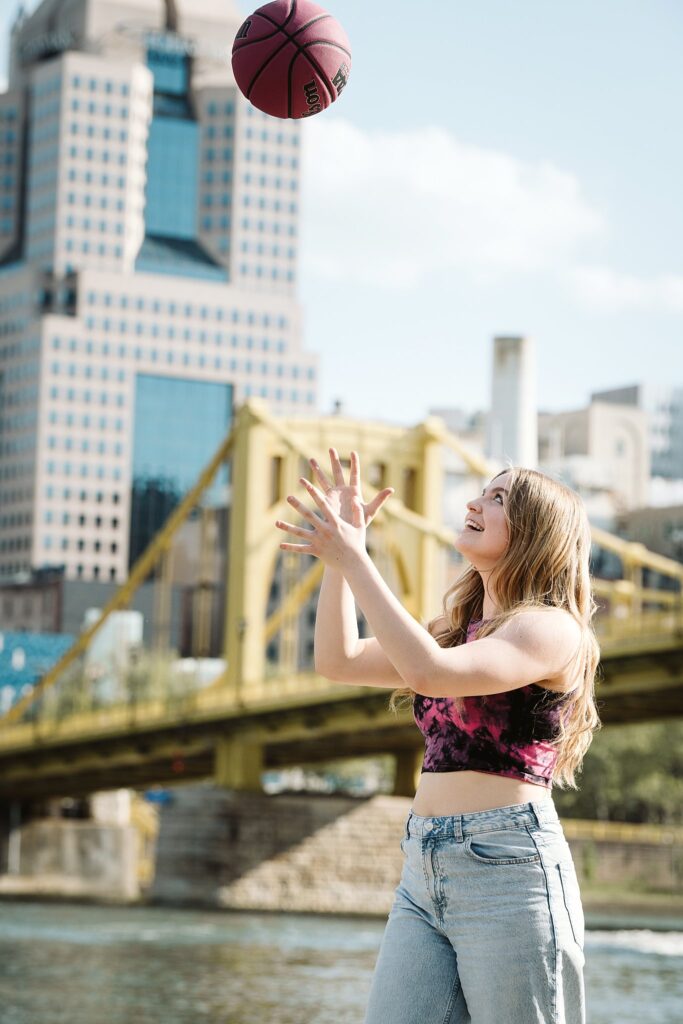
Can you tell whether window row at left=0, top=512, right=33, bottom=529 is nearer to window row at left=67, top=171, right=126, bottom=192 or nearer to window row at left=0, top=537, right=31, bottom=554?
window row at left=0, top=537, right=31, bottom=554

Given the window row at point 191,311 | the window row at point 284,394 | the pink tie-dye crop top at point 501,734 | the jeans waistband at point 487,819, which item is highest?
the window row at point 191,311

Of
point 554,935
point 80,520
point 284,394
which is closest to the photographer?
point 554,935

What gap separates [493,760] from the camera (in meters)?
4.94

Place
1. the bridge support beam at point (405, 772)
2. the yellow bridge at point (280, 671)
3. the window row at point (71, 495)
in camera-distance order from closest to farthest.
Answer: the yellow bridge at point (280, 671) < the bridge support beam at point (405, 772) < the window row at point (71, 495)

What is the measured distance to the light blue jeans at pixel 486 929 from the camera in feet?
15.8

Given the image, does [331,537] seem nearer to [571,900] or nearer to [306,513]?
[306,513]

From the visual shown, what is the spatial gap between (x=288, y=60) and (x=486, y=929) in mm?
3808

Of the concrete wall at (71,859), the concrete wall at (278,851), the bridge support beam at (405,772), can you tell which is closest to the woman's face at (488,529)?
the concrete wall at (278,851)

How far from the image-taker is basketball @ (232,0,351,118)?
748 cm

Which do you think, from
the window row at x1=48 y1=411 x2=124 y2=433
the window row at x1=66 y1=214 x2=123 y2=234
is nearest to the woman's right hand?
the window row at x1=48 y1=411 x2=124 y2=433

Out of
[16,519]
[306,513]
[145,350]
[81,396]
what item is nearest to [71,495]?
[16,519]

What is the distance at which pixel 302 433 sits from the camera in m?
48.4

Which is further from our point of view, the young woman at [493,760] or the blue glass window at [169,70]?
the blue glass window at [169,70]

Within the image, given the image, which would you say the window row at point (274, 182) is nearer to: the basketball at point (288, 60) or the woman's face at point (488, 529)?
the basketball at point (288, 60)
